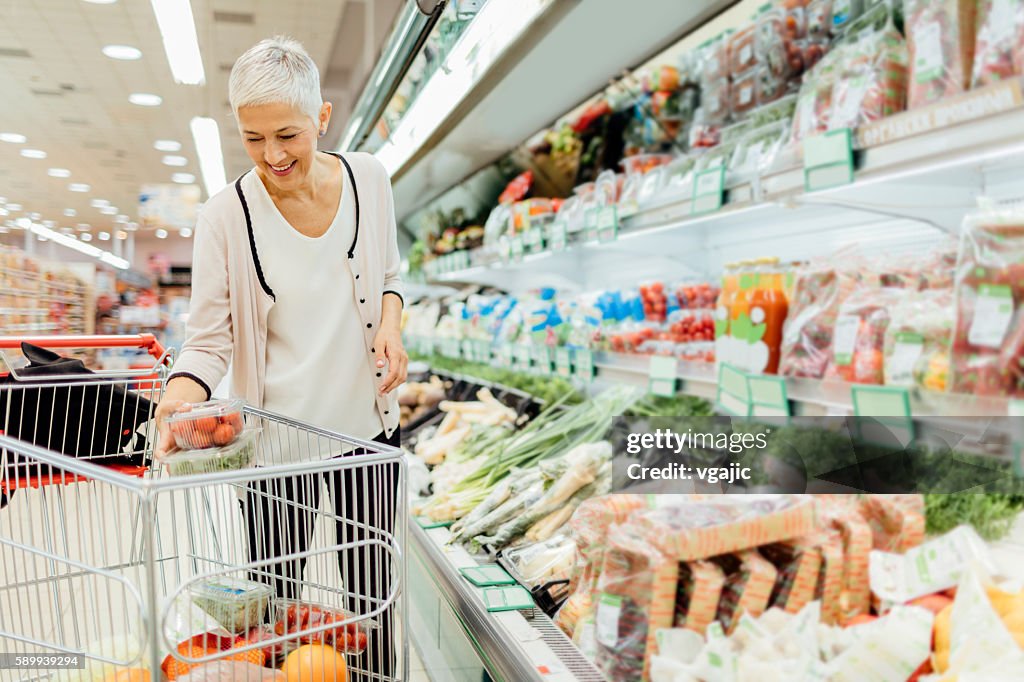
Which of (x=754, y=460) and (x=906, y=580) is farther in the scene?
(x=754, y=460)

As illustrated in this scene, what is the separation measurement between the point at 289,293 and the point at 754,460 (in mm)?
967

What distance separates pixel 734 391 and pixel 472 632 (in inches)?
32.1

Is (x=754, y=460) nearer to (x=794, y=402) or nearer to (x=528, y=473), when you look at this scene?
(x=794, y=402)

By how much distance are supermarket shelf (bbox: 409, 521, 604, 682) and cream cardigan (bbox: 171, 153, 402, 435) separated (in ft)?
1.69

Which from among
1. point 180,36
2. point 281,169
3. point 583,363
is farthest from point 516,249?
point 180,36

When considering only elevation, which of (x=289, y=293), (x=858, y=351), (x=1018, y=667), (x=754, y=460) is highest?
(x=289, y=293)

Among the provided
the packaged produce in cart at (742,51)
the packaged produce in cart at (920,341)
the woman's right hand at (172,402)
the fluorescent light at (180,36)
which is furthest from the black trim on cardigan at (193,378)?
the fluorescent light at (180,36)

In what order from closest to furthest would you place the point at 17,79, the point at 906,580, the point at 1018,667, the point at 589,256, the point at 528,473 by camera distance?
1. the point at 1018,667
2. the point at 906,580
3. the point at 528,473
4. the point at 589,256
5. the point at 17,79

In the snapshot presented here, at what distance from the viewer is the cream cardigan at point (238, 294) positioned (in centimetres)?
147

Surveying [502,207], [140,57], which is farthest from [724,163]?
[140,57]

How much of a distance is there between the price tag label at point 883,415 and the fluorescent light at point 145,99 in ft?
32.7

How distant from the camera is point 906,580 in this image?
99cm

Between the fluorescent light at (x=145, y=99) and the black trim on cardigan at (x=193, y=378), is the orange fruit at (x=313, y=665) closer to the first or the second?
the black trim on cardigan at (x=193, y=378)

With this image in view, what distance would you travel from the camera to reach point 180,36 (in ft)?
15.9
